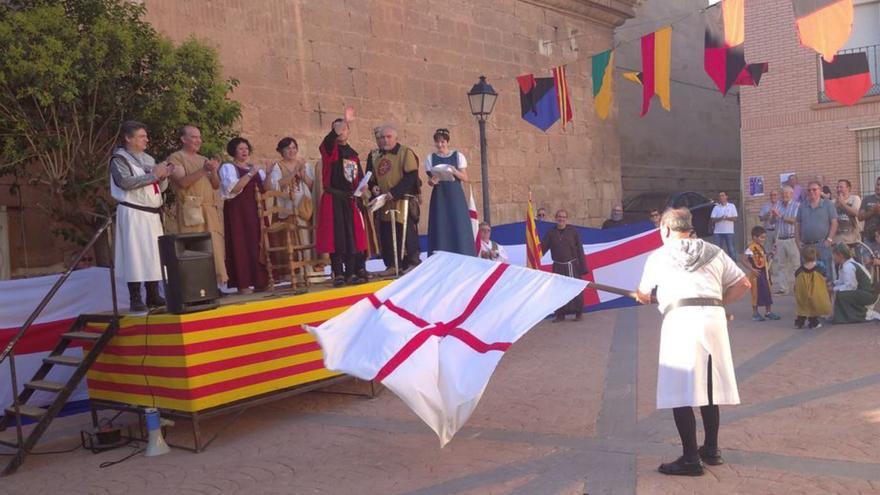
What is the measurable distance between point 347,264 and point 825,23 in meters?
5.98

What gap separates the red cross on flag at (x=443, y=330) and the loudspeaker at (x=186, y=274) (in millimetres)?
1425

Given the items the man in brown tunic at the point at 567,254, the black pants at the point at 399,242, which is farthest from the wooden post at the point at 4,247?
the man in brown tunic at the point at 567,254

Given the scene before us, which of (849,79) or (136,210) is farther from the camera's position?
(849,79)

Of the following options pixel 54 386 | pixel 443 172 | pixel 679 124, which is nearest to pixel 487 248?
pixel 443 172

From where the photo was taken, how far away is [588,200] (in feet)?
65.0

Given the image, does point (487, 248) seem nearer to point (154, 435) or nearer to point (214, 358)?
point (214, 358)

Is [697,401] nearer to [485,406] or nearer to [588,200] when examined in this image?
[485,406]

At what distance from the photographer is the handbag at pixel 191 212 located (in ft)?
24.2

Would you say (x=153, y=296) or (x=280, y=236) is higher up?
(x=280, y=236)

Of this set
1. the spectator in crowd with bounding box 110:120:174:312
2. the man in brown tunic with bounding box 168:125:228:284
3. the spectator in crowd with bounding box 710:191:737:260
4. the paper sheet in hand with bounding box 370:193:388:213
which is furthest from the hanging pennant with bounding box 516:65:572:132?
the spectator in crowd with bounding box 110:120:174:312

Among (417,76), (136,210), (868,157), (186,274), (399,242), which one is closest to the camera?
(186,274)

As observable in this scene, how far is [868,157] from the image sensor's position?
17594 mm

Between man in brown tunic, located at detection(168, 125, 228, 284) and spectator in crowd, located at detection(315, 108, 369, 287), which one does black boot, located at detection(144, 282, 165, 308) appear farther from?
spectator in crowd, located at detection(315, 108, 369, 287)

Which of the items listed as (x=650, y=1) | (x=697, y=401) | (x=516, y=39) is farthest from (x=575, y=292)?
(x=650, y=1)
